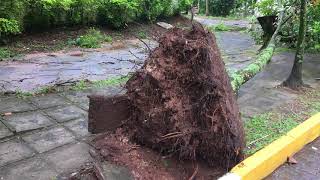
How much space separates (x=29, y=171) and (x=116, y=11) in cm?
855

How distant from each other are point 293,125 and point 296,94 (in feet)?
4.49

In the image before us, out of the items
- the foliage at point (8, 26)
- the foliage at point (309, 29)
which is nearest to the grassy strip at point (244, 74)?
the foliage at point (309, 29)

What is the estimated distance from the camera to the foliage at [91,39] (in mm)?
9641

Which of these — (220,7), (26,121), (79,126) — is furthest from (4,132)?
(220,7)

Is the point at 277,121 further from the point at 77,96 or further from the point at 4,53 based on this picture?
the point at 4,53

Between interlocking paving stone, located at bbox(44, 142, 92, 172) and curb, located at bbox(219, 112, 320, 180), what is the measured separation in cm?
124

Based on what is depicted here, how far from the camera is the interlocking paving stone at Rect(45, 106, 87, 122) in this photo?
4500mm

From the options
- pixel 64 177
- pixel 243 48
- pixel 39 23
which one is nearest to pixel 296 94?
pixel 64 177

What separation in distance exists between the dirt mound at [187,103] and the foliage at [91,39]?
622 centimetres

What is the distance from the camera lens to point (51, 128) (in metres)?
4.20

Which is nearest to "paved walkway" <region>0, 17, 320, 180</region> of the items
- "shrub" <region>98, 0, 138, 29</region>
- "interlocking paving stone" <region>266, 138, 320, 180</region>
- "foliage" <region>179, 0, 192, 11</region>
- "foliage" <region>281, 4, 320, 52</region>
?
"interlocking paving stone" <region>266, 138, 320, 180</region>

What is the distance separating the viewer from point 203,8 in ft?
81.5

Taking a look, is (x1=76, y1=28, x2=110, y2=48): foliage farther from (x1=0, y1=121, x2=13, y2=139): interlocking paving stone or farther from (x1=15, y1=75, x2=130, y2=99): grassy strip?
(x1=0, y1=121, x2=13, y2=139): interlocking paving stone

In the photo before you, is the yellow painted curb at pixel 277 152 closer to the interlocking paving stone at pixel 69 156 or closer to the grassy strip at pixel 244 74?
the grassy strip at pixel 244 74
